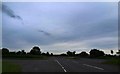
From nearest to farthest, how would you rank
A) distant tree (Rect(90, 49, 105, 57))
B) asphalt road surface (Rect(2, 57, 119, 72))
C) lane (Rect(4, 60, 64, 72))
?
asphalt road surface (Rect(2, 57, 119, 72)) → lane (Rect(4, 60, 64, 72)) → distant tree (Rect(90, 49, 105, 57))

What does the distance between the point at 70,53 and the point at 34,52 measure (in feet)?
130

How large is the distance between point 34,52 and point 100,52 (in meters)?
44.2

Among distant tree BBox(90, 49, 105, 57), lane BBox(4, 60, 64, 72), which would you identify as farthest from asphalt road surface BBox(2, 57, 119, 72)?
distant tree BBox(90, 49, 105, 57)

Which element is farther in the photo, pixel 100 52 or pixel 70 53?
pixel 70 53

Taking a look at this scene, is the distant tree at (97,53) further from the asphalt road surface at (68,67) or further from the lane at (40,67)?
the asphalt road surface at (68,67)

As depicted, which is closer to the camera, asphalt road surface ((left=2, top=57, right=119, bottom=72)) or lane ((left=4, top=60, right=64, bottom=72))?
asphalt road surface ((left=2, top=57, right=119, bottom=72))

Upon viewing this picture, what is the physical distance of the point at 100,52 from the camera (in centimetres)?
14800

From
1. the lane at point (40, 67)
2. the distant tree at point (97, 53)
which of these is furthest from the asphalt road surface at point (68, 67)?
the distant tree at point (97, 53)

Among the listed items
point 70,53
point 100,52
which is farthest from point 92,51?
point 70,53

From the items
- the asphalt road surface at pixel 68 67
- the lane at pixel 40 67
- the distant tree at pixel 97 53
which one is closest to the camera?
the asphalt road surface at pixel 68 67

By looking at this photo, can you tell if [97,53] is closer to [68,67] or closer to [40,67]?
[40,67]

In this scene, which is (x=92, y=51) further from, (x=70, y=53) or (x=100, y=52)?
(x=70, y=53)

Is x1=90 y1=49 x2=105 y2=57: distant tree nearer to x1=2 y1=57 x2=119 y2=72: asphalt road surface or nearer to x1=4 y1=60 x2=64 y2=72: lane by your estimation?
x1=4 y1=60 x2=64 y2=72: lane

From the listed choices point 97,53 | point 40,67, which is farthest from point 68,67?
point 97,53
